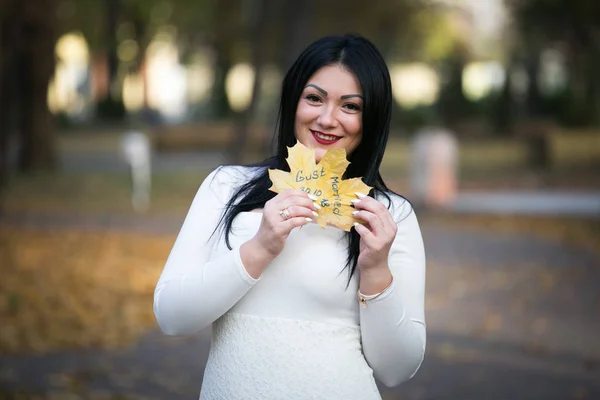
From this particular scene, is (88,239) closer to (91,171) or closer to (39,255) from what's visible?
(39,255)

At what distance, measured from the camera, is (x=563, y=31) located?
4053 centimetres

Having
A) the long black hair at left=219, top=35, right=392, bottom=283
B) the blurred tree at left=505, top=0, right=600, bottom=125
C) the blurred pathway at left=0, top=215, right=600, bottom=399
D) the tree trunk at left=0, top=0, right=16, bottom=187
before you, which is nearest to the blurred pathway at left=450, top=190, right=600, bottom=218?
the blurred pathway at left=0, top=215, right=600, bottom=399

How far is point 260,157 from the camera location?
111 feet

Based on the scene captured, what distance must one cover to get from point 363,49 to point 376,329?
0.74 m

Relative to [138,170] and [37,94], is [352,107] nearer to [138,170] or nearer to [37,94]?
[138,170]

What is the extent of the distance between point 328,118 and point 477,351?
19.8ft

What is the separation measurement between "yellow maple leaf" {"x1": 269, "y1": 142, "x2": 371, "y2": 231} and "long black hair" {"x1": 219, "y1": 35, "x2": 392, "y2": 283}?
0.14 m

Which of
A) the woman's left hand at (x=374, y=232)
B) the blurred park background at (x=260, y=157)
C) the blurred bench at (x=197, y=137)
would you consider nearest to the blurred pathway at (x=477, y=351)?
the blurred park background at (x=260, y=157)

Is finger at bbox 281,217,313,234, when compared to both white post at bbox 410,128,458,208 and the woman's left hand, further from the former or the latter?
white post at bbox 410,128,458,208

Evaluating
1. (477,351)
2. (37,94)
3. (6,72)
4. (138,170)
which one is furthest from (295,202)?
(37,94)

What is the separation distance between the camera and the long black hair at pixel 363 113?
9.53 ft

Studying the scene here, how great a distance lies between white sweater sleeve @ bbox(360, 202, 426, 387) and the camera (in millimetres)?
2764

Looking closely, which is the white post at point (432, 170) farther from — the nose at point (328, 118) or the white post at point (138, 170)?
the nose at point (328, 118)

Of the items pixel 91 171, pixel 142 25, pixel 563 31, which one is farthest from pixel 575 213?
pixel 142 25
